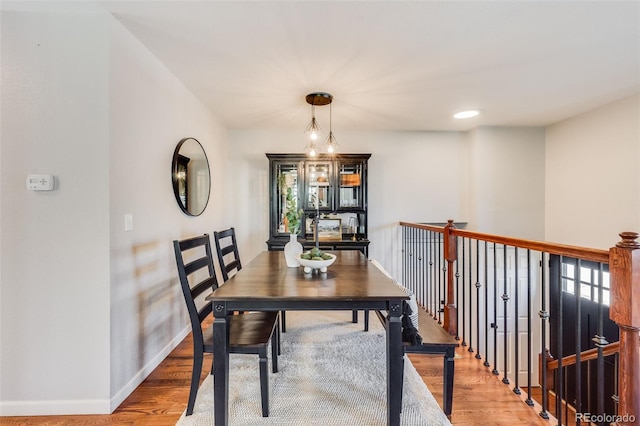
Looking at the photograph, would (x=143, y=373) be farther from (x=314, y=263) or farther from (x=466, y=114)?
(x=466, y=114)

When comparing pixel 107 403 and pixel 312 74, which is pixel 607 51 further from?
pixel 107 403

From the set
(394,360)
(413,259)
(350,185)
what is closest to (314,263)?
(394,360)

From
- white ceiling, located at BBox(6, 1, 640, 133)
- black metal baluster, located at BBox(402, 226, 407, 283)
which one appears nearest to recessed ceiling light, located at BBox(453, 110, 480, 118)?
white ceiling, located at BBox(6, 1, 640, 133)

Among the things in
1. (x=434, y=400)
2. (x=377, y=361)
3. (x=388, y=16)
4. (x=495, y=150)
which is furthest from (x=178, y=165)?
(x=495, y=150)

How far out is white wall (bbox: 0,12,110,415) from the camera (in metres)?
1.68

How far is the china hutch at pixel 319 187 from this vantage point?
3.79 metres

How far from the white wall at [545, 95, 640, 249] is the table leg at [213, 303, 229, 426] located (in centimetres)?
381

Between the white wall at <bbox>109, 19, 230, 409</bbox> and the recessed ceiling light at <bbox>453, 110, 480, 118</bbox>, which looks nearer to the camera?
the white wall at <bbox>109, 19, 230, 409</bbox>

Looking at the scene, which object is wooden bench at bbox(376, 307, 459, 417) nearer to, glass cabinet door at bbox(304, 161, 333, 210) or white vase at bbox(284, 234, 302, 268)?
white vase at bbox(284, 234, 302, 268)

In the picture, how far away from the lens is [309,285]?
159 cm

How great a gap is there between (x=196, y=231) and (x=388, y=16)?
2.45 meters

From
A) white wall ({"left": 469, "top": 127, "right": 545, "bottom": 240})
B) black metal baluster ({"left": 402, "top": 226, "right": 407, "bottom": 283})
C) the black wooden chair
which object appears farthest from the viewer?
black metal baluster ({"left": 402, "top": 226, "right": 407, "bottom": 283})

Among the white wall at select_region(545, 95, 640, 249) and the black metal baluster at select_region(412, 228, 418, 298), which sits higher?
the white wall at select_region(545, 95, 640, 249)

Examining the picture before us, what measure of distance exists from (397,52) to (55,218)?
241cm
